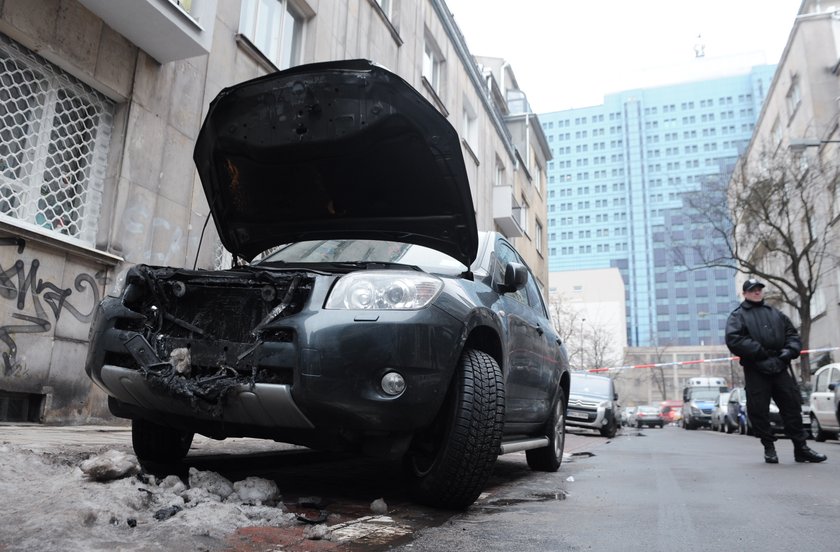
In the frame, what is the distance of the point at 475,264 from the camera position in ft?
13.4

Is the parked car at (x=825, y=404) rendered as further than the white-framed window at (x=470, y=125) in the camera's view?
No

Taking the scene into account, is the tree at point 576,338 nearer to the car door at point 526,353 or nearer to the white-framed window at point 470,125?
the white-framed window at point 470,125

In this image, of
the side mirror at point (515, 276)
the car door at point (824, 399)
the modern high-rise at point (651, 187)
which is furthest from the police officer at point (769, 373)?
the modern high-rise at point (651, 187)

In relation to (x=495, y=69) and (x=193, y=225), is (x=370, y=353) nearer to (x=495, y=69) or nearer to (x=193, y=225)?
(x=193, y=225)

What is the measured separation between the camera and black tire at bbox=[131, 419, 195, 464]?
3613mm

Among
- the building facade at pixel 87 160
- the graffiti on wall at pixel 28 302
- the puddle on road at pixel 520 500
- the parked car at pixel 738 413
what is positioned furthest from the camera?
the parked car at pixel 738 413

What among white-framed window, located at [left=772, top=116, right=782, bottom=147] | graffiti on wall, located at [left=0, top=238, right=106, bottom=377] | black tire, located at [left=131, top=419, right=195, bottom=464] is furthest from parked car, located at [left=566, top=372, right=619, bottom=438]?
white-framed window, located at [left=772, top=116, right=782, bottom=147]

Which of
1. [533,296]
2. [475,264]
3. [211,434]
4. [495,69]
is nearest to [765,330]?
[533,296]

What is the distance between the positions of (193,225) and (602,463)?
5617 millimetres

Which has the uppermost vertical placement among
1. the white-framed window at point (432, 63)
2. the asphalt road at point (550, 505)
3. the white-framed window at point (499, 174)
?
the white-framed window at point (432, 63)

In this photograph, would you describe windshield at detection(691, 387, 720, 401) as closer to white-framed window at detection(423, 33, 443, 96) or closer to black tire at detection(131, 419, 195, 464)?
white-framed window at detection(423, 33, 443, 96)

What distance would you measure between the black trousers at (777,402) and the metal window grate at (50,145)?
6.99 m

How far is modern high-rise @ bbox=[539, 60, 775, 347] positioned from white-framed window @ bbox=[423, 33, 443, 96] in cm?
11037

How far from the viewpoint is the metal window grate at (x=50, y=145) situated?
249 inches
